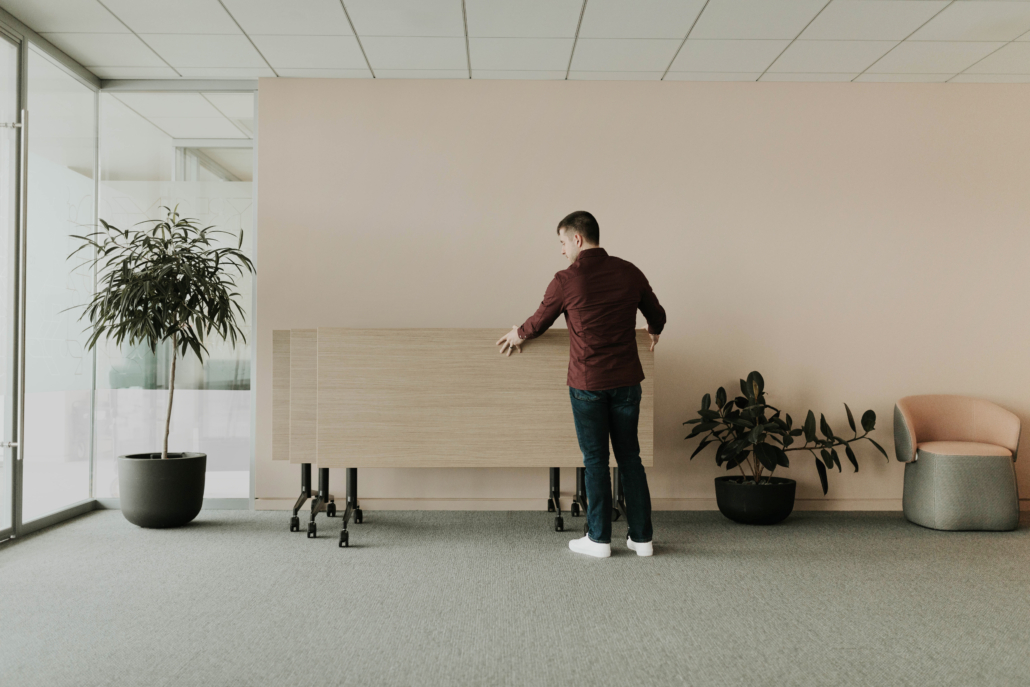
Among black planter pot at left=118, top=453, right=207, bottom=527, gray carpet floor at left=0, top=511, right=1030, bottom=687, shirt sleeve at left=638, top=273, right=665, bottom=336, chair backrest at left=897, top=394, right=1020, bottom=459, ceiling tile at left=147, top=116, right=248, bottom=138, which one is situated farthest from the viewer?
ceiling tile at left=147, top=116, right=248, bottom=138

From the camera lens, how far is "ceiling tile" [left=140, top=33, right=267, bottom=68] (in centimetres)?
376

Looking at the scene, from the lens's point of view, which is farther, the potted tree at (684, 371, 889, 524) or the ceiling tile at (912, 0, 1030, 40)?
the potted tree at (684, 371, 889, 524)

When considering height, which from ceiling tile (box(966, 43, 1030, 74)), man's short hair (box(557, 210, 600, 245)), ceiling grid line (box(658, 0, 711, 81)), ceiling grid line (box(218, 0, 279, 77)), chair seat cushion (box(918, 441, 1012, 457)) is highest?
ceiling grid line (box(218, 0, 279, 77))

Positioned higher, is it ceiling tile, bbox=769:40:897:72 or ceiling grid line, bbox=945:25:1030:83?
ceiling tile, bbox=769:40:897:72

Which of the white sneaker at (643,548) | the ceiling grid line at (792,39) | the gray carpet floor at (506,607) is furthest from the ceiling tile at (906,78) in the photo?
the white sneaker at (643,548)

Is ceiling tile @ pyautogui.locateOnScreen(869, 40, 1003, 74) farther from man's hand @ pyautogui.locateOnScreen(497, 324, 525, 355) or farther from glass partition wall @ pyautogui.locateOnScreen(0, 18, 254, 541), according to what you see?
glass partition wall @ pyautogui.locateOnScreen(0, 18, 254, 541)

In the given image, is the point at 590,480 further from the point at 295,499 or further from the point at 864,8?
the point at 864,8

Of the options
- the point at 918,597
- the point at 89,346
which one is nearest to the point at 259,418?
A: the point at 89,346

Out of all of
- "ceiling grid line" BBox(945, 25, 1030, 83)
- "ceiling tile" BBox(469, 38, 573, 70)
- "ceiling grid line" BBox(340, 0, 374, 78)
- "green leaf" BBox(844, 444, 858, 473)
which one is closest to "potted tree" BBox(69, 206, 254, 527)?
"ceiling grid line" BBox(340, 0, 374, 78)

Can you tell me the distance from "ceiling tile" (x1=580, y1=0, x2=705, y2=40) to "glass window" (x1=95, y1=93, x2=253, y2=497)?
2208mm

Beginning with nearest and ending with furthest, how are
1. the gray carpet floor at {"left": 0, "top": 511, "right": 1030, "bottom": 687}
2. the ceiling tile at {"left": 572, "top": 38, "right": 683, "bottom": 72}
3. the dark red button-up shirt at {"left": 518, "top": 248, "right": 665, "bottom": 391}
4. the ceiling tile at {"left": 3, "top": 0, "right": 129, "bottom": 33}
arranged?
the gray carpet floor at {"left": 0, "top": 511, "right": 1030, "bottom": 687} → the dark red button-up shirt at {"left": 518, "top": 248, "right": 665, "bottom": 391} → the ceiling tile at {"left": 3, "top": 0, "right": 129, "bottom": 33} → the ceiling tile at {"left": 572, "top": 38, "right": 683, "bottom": 72}

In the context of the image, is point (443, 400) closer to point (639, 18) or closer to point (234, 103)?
point (639, 18)

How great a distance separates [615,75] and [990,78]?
232 cm

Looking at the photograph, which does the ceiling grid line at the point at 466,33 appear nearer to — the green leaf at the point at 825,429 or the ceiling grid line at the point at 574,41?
the ceiling grid line at the point at 574,41
